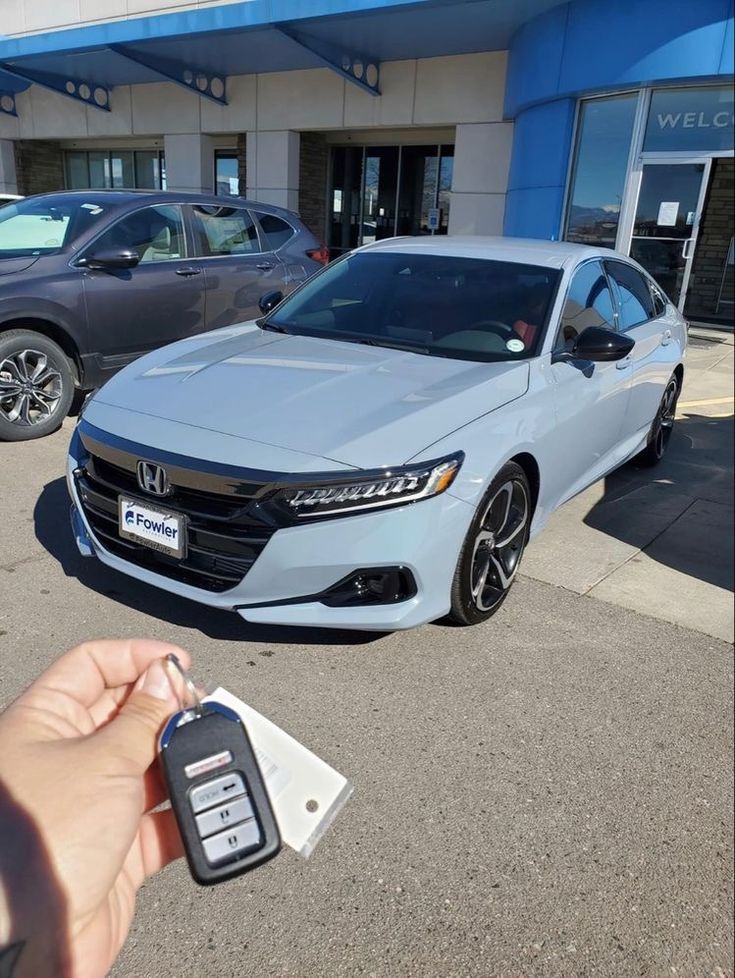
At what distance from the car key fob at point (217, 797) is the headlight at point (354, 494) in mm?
1495

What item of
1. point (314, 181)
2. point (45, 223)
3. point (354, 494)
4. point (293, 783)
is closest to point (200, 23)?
point (314, 181)

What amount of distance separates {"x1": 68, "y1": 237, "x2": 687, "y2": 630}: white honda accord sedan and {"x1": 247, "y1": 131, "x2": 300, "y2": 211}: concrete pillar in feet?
38.6

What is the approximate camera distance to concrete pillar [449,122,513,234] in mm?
12164

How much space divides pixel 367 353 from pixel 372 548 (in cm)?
126

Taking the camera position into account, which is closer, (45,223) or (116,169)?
(45,223)

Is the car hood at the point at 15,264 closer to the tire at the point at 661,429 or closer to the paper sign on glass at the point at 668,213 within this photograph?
the tire at the point at 661,429

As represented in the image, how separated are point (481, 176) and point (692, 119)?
406cm

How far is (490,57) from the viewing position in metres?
11.9

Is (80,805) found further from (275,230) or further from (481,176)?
(481,176)

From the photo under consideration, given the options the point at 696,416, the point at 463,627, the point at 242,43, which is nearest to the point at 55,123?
the point at 242,43

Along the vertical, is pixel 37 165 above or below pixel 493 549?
above

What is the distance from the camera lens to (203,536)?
102 inches

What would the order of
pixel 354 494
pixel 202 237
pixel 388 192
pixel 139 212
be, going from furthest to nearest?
pixel 388 192, pixel 202 237, pixel 139 212, pixel 354 494

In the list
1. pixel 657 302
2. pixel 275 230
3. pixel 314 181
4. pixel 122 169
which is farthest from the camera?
pixel 122 169
